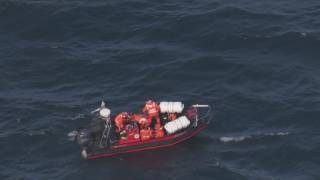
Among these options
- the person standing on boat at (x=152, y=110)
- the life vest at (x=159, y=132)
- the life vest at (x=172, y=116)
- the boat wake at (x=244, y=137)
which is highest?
the person standing on boat at (x=152, y=110)

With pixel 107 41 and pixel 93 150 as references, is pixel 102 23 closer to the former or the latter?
pixel 107 41

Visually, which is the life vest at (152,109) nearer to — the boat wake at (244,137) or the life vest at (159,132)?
the life vest at (159,132)

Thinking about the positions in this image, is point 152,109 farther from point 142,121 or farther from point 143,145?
point 143,145

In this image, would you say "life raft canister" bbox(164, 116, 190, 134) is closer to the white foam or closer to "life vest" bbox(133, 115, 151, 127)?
"life vest" bbox(133, 115, 151, 127)

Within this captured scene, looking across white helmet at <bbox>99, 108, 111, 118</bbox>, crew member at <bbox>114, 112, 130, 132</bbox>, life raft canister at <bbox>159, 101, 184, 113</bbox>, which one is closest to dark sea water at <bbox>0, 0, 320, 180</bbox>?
crew member at <bbox>114, 112, 130, 132</bbox>

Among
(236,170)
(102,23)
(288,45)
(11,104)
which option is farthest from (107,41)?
(236,170)

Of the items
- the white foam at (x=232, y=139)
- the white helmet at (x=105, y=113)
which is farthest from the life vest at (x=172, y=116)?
the white helmet at (x=105, y=113)
